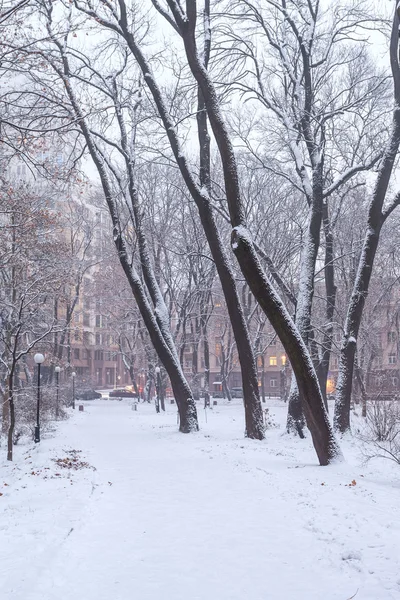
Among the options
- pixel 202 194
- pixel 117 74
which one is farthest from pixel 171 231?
pixel 202 194

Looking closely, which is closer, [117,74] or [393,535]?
[393,535]

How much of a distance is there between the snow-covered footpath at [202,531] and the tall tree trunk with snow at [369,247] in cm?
372

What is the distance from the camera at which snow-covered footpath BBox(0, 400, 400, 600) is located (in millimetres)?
5402

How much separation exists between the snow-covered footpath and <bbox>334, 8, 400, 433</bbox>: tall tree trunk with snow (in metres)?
3.72

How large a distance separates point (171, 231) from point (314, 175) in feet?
58.8

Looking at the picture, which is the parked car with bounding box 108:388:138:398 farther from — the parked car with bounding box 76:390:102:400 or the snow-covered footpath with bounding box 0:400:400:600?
the snow-covered footpath with bounding box 0:400:400:600

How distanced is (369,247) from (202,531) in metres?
10.2

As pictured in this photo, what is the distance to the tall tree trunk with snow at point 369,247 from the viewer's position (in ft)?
48.0

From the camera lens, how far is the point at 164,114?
18.3m

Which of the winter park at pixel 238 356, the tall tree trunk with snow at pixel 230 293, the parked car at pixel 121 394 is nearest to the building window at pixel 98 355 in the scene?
the parked car at pixel 121 394

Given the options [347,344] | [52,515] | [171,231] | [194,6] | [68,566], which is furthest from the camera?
[171,231]

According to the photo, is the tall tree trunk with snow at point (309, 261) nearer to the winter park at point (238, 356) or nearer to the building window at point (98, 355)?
the winter park at point (238, 356)

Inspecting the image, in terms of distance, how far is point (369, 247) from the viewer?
49.9 ft

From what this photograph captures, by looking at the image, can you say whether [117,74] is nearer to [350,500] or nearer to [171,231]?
[171,231]
